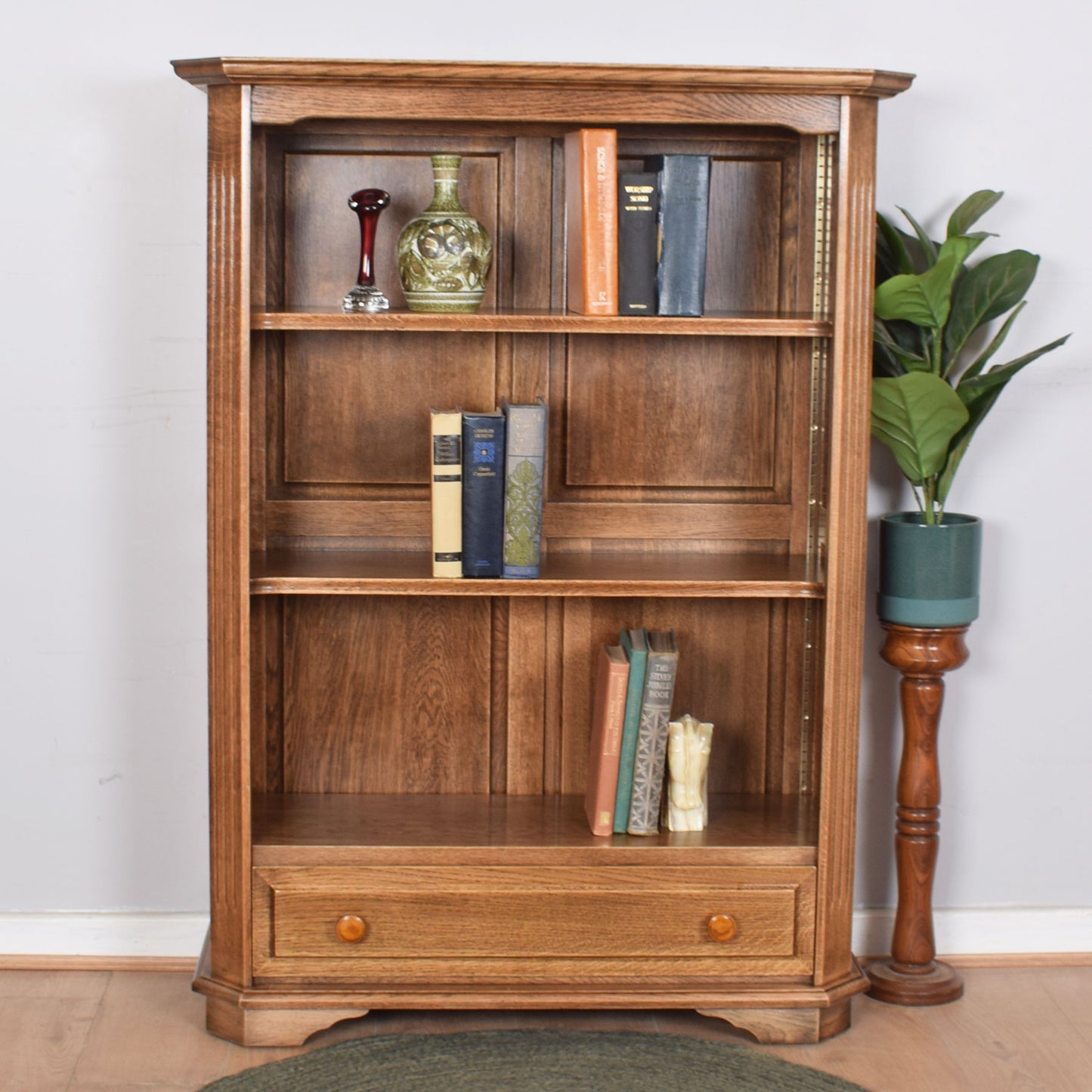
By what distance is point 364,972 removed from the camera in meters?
2.44

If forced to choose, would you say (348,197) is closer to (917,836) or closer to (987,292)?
(987,292)

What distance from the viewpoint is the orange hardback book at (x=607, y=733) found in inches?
96.0

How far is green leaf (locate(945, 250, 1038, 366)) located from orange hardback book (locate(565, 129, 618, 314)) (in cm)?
63

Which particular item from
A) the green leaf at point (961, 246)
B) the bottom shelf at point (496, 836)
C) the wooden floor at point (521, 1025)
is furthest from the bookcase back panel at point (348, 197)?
the wooden floor at point (521, 1025)

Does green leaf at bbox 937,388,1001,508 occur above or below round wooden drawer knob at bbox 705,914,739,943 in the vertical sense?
above

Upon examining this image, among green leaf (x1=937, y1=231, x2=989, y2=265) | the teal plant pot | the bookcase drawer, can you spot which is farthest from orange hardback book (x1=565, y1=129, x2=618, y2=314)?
the bookcase drawer

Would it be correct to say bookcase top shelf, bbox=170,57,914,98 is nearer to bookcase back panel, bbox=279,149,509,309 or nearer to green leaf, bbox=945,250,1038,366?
bookcase back panel, bbox=279,149,509,309

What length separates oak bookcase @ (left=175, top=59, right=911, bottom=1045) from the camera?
2289mm

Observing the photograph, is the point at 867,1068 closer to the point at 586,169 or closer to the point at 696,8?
the point at 586,169

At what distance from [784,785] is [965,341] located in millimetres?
873

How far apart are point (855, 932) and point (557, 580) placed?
1.02 metres

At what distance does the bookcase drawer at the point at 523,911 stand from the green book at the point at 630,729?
10 cm

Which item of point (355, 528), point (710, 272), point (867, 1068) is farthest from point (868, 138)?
point (867, 1068)

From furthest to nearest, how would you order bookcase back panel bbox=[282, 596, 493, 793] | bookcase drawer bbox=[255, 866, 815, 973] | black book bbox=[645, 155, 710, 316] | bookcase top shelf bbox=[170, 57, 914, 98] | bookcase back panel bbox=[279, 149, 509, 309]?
1. bookcase back panel bbox=[282, 596, 493, 793]
2. bookcase back panel bbox=[279, 149, 509, 309]
3. bookcase drawer bbox=[255, 866, 815, 973]
4. black book bbox=[645, 155, 710, 316]
5. bookcase top shelf bbox=[170, 57, 914, 98]
